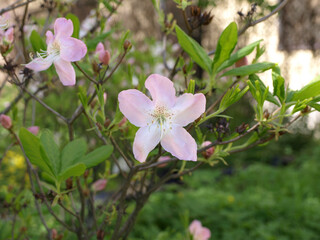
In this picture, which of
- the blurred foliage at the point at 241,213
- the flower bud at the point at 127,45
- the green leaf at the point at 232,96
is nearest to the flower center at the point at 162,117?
the green leaf at the point at 232,96

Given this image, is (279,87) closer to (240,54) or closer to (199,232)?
(240,54)

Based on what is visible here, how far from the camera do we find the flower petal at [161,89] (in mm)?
673

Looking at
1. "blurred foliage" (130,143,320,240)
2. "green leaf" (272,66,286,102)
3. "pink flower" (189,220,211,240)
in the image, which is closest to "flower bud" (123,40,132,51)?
"green leaf" (272,66,286,102)

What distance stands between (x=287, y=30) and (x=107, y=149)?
17.9 ft

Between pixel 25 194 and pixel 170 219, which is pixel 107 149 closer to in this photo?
pixel 25 194

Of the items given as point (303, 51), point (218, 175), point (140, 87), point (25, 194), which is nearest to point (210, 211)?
point (218, 175)

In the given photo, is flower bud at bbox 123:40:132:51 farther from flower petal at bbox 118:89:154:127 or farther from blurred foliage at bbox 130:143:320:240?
blurred foliage at bbox 130:143:320:240

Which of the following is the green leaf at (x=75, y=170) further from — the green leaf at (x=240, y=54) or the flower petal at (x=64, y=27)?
the green leaf at (x=240, y=54)

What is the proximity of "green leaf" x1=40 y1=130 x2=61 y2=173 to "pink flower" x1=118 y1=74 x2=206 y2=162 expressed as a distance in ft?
0.76

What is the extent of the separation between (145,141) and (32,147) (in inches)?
9.6

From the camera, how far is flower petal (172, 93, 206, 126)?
2.20ft

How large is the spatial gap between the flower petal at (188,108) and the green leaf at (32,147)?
0.28m

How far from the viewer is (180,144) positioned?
684mm

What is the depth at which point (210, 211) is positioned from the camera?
8.81 feet
